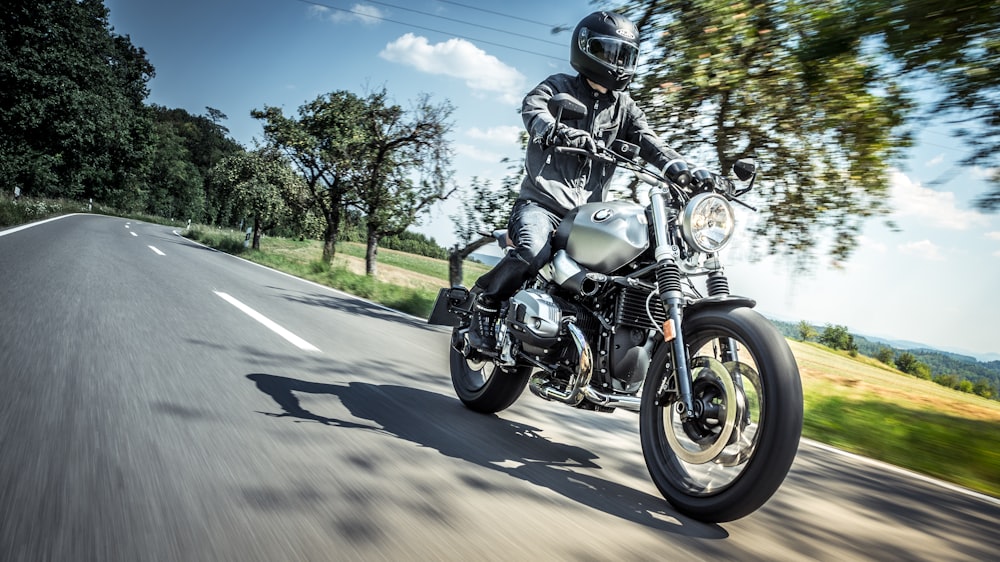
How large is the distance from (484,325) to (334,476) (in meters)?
1.67

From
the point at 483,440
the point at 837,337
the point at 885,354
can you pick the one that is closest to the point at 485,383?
the point at 483,440

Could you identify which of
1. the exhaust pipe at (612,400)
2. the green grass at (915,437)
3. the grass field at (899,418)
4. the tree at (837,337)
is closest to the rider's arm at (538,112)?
the exhaust pipe at (612,400)

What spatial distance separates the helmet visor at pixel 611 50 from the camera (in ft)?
11.5

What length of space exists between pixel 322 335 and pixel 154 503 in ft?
13.9

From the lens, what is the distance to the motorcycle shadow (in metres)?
2.57

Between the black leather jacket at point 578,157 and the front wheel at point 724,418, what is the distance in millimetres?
1307

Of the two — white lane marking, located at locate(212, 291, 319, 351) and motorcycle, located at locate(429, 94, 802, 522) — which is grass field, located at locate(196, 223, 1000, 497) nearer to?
white lane marking, located at locate(212, 291, 319, 351)

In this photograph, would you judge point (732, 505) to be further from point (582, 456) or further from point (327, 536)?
point (327, 536)

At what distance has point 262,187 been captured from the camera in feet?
94.5

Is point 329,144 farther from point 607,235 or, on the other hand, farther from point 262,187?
point 607,235

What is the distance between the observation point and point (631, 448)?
12.0 feet

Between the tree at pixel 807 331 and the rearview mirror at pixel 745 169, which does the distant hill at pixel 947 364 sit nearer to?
the tree at pixel 807 331

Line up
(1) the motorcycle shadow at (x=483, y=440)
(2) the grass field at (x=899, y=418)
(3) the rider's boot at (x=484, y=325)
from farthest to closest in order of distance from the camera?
1. (2) the grass field at (x=899, y=418)
2. (3) the rider's boot at (x=484, y=325)
3. (1) the motorcycle shadow at (x=483, y=440)

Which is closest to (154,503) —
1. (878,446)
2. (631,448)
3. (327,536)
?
(327,536)
